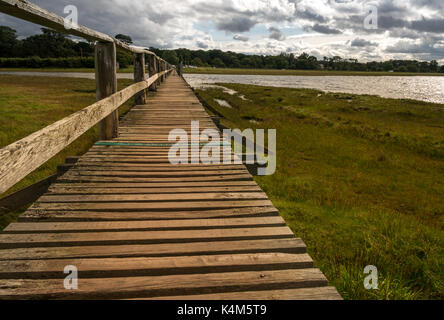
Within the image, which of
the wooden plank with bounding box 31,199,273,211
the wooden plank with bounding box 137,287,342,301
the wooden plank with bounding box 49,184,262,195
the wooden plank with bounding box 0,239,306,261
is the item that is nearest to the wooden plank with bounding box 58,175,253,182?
the wooden plank with bounding box 49,184,262,195

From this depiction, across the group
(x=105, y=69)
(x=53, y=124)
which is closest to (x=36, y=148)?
(x=53, y=124)

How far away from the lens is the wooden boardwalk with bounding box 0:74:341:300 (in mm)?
1703

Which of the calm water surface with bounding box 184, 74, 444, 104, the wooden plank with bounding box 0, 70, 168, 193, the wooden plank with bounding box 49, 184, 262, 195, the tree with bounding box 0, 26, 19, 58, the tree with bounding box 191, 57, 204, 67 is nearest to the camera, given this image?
the wooden plank with bounding box 0, 70, 168, 193

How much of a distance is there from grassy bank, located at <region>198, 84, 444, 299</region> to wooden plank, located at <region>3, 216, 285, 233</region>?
64.8 inches

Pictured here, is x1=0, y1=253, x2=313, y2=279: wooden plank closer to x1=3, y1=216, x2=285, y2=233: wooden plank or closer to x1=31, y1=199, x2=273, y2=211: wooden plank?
x1=3, y1=216, x2=285, y2=233: wooden plank

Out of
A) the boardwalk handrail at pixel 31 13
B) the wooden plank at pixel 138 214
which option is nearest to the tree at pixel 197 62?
the boardwalk handrail at pixel 31 13

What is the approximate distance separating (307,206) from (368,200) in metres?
1.89

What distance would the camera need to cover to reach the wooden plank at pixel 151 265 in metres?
1.77

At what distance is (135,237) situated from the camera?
2158 mm

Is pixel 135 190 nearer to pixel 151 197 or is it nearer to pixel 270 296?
pixel 151 197

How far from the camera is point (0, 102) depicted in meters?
15.0

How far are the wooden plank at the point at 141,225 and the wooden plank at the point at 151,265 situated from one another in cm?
38

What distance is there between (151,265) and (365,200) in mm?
6580

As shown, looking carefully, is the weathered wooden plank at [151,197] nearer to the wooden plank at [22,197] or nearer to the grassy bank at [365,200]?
the grassy bank at [365,200]
